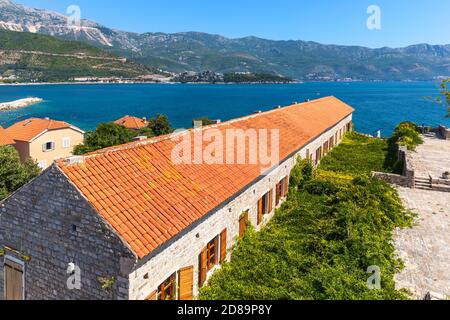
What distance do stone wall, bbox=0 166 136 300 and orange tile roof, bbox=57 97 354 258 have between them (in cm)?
42

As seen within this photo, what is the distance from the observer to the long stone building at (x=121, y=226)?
958cm

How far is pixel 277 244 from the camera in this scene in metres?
16.2

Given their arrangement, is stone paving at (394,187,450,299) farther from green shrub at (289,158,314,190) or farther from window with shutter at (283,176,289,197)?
window with shutter at (283,176,289,197)

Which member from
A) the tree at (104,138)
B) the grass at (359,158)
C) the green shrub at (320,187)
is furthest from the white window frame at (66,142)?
the green shrub at (320,187)

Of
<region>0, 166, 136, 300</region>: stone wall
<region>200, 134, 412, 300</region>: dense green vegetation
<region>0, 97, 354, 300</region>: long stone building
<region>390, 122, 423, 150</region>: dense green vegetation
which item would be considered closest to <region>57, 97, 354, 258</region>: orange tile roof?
<region>0, 97, 354, 300</region>: long stone building

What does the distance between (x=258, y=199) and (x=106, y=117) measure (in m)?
101

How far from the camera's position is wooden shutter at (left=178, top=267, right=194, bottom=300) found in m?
11.4

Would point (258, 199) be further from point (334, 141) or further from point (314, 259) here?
point (334, 141)

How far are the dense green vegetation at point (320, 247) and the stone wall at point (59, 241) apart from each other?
169 inches

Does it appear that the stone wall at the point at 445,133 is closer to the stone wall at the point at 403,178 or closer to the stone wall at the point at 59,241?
the stone wall at the point at 403,178

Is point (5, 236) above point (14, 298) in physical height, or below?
above

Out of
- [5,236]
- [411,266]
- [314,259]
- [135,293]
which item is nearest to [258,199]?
[314,259]

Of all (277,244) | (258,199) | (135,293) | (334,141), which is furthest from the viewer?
(334,141)
